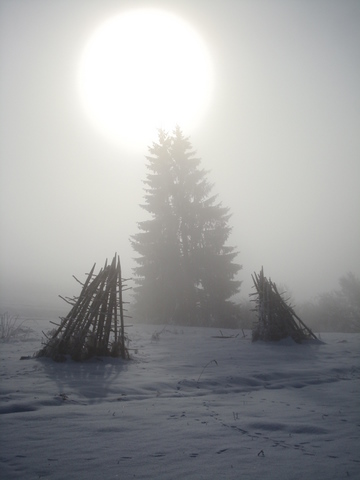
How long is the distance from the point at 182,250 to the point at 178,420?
1721cm

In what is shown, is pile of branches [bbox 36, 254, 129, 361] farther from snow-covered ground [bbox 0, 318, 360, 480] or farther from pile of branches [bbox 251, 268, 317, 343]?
pile of branches [bbox 251, 268, 317, 343]

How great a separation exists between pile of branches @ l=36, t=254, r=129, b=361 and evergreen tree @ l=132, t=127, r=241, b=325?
11.9m

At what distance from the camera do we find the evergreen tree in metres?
19.2

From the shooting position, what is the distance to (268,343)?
8.83m

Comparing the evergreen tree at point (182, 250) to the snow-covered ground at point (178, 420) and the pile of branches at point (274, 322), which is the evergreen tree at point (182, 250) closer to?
the pile of branches at point (274, 322)

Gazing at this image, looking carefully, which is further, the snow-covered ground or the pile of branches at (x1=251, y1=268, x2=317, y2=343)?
the pile of branches at (x1=251, y1=268, x2=317, y2=343)

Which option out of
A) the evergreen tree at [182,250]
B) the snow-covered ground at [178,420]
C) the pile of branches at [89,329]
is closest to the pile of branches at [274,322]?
the snow-covered ground at [178,420]

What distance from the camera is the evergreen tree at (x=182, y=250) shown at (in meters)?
19.2

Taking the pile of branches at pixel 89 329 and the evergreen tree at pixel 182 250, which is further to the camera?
the evergreen tree at pixel 182 250

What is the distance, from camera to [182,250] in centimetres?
2042

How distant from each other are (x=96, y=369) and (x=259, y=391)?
263cm

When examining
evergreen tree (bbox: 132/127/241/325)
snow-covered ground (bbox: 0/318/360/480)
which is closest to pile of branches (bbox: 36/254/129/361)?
snow-covered ground (bbox: 0/318/360/480)

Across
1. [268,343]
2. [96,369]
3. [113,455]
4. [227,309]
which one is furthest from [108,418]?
[227,309]

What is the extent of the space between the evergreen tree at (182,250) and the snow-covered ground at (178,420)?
1293 centimetres
